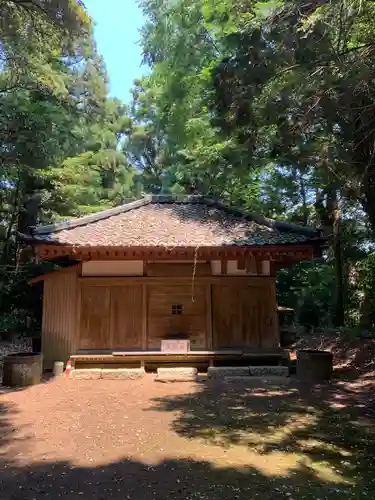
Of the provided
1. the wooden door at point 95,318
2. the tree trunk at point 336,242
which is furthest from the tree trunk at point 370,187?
the tree trunk at point 336,242

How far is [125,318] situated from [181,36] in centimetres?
1225

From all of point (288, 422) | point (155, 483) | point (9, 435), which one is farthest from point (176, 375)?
point (155, 483)

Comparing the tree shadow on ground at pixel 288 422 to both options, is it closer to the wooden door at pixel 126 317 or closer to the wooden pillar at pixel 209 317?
the wooden pillar at pixel 209 317

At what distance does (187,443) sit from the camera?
517cm

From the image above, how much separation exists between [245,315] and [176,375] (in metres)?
2.34

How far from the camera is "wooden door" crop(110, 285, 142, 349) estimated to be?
10.0m

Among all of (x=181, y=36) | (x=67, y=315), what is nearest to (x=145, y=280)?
(x=67, y=315)

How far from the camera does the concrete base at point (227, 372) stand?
A: 30.5ft

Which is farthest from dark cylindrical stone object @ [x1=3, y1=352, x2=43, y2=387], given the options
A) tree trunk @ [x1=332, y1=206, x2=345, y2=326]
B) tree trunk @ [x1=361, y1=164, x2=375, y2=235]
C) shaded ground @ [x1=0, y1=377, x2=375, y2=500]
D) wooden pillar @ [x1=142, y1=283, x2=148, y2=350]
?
tree trunk @ [x1=332, y1=206, x2=345, y2=326]

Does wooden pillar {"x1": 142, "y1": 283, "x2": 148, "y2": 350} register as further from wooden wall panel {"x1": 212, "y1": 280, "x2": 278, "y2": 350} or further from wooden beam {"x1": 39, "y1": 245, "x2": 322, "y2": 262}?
wooden wall panel {"x1": 212, "y1": 280, "x2": 278, "y2": 350}

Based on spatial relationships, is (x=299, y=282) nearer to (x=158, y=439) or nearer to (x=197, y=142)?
(x=197, y=142)

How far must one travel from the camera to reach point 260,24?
21.0 ft

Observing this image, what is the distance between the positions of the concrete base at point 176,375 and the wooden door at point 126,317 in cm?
113

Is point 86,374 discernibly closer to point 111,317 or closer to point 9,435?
point 111,317
